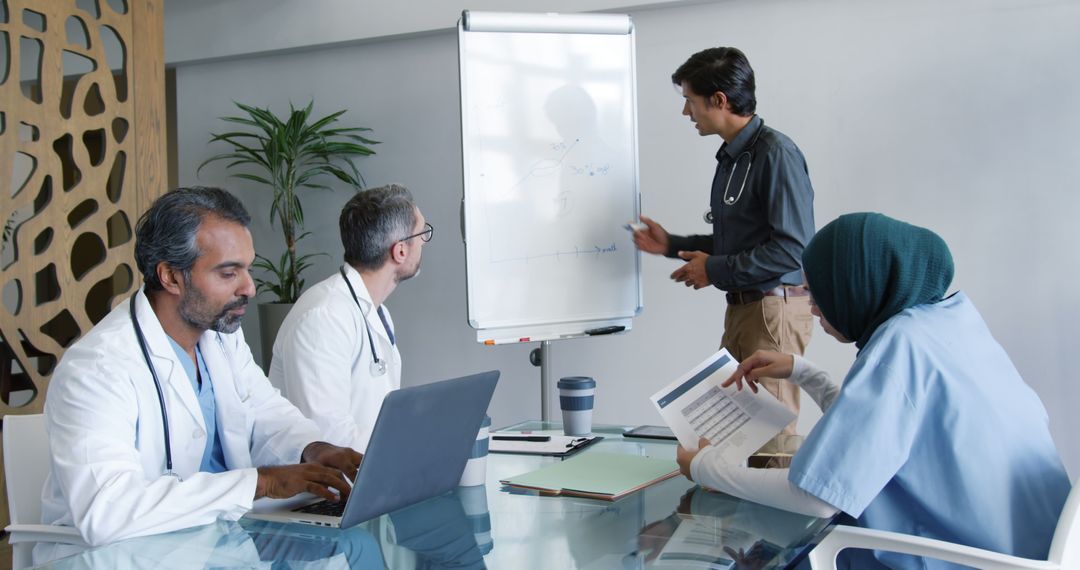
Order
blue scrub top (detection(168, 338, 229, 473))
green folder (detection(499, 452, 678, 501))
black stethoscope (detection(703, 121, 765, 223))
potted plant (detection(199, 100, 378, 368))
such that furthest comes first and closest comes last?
potted plant (detection(199, 100, 378, 368))
black stethoscope (detection(703, 121, 765, 223))
blue scrub top (detection(168, 338, 229, 473))
green folder (detection(499, 452, 678, 501))

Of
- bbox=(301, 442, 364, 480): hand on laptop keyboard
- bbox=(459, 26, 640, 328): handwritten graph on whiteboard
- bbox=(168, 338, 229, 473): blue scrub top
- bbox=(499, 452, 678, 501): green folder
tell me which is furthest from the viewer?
bbox=(459, 26, 640, 328): handwritten graph on whiteboard

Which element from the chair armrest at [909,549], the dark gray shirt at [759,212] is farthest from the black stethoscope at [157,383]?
the dark gray shirt at [759,212]

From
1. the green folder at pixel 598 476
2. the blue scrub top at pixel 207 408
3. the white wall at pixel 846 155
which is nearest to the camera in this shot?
the green folder at pixel 598 476

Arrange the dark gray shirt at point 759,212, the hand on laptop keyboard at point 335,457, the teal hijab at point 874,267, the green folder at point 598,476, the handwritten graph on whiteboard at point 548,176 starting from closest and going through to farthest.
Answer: the teal hijab at point 874,267 → the green folder at point 598,476 → the hand on laptop keyboard at point 335,457 → the dark gray shirt at point 759,212 → the handwritten graph on whiteboard at point 548,176

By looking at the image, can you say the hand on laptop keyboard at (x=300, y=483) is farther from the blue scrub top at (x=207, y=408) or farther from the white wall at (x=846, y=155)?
the white wall at (x=846, y=155)

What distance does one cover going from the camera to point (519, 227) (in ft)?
10.9

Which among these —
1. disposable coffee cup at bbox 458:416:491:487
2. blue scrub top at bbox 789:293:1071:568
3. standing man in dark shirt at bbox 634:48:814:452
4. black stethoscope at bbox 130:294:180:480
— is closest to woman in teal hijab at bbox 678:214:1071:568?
blue scrub top at bbox 789:293:1071:568

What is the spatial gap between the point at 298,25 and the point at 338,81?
35 cm

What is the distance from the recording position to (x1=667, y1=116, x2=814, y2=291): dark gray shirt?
2770mm

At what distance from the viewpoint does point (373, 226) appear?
8.31 ft

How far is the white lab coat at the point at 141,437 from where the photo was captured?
1.42 metres

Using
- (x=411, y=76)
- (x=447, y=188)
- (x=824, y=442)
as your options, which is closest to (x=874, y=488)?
(x=824, y=442)

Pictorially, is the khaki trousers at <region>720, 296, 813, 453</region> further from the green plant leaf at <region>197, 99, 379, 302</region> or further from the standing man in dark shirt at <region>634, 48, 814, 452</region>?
the green plant leaf at <region>197, 99, 379, 302</region>

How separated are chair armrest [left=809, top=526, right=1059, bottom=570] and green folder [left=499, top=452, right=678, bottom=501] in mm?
355
